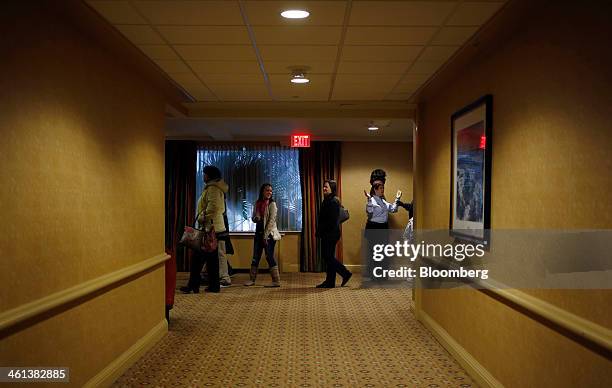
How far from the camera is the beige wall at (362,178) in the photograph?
1012 cm

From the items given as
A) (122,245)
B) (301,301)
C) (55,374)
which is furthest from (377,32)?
(301,301)

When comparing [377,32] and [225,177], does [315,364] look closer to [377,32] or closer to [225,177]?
[377,32]

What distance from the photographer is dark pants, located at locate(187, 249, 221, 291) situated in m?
7.42

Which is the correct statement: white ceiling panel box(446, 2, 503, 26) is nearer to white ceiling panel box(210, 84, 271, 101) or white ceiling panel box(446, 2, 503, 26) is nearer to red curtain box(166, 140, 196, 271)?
white ceiling panel box(210, 84, 271, 101)

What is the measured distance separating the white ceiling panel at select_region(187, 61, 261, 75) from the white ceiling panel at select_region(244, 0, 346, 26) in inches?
40.2

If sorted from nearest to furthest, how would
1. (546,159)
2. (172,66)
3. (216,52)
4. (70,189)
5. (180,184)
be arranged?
(546,159)
(70,189)
(216,52)
(172,66)
(180,184)

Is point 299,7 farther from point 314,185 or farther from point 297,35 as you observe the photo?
point 314,185

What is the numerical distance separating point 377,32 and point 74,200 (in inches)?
85.1

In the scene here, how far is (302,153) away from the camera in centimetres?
1011

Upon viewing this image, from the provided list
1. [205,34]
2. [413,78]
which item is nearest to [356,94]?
[413,78]

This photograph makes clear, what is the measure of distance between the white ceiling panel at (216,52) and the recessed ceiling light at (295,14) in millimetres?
713

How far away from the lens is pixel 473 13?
3.14 meters

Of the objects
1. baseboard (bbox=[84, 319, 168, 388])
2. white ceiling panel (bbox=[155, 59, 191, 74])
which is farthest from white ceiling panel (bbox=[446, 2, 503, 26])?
baseboard (bbox=[84, 319, 168, 388])

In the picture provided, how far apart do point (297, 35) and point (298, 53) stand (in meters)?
0.47
